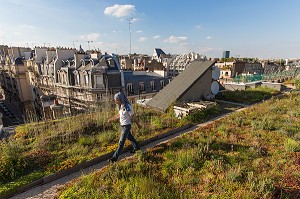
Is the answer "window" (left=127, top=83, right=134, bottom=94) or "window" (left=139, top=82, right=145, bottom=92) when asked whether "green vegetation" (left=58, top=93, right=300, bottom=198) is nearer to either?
"window" (left=127, top=83, right=134, bottom=94)

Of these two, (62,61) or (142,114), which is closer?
(142,114)

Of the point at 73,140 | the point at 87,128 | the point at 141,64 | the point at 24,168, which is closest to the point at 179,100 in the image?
the point at 87,128

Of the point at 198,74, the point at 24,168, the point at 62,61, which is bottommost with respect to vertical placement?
the point at 24,168

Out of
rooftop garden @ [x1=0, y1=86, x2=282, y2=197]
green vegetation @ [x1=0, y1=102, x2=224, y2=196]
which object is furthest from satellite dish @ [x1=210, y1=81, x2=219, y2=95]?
green vegetation @ [x1=0, y1=102, x2=224, y2=196]

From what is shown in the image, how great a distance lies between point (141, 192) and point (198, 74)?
12471mm

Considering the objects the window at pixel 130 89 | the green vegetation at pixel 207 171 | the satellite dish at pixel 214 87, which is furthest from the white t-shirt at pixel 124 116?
the window at pixel 130 89

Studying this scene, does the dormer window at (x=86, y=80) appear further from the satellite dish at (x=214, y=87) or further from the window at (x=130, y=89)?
the satellite dish at (x=214, y=87)

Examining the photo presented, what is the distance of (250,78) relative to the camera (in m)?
29.1

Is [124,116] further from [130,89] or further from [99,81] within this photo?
[130,89]

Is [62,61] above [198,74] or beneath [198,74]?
above

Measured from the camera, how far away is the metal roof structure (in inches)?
542

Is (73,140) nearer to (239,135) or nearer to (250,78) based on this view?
(239,135)

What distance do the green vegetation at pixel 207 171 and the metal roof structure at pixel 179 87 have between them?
17.6ft

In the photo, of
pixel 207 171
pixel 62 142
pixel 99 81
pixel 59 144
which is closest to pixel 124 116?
pixel 207 171
